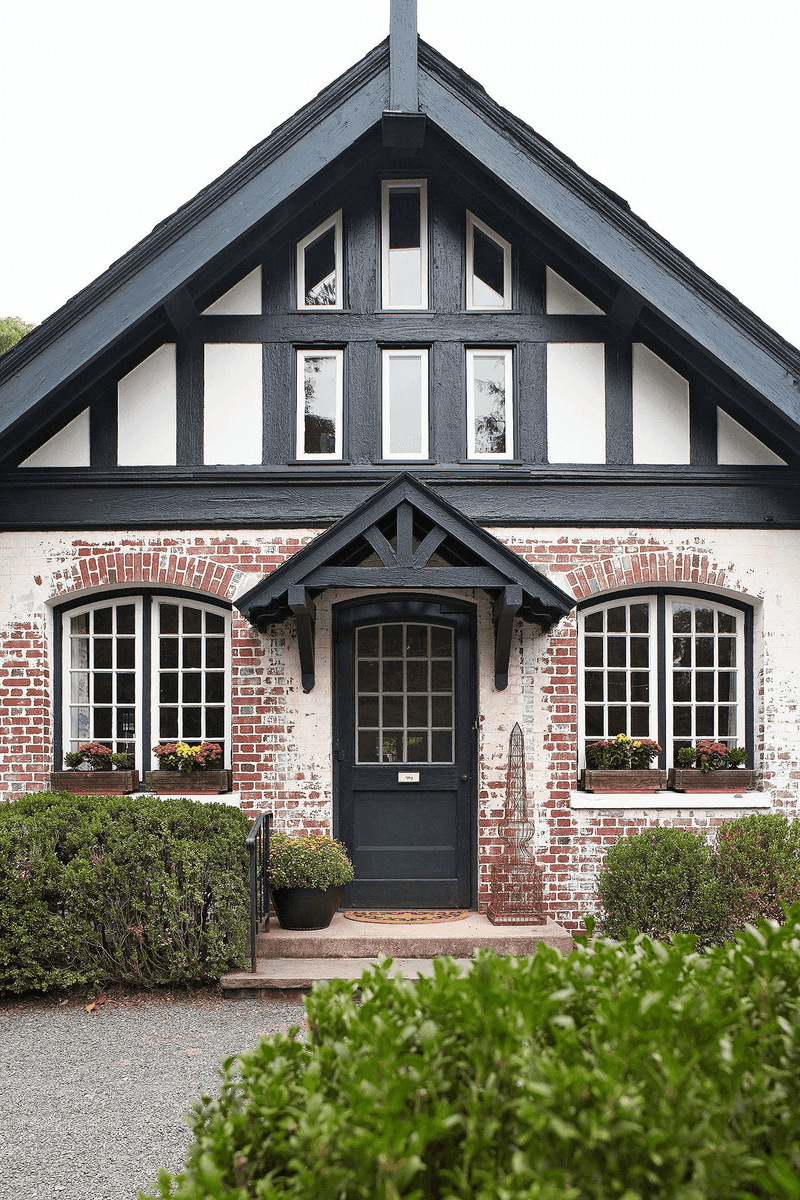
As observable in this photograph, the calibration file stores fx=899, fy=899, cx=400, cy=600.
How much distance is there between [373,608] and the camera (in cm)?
775

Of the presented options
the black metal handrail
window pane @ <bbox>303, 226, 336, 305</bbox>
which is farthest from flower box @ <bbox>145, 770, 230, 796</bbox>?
window pane @ <bbox>303, 226, 336, 305</bbox>

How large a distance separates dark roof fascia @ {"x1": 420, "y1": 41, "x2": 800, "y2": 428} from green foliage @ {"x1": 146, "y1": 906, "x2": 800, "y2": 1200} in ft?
19.3

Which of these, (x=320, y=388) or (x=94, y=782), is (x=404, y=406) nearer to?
(x=320, y=388)

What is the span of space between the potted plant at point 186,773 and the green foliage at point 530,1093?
5.39 metres

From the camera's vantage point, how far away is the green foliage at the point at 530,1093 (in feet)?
5.74

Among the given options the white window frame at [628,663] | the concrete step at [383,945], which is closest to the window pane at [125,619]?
→ the concrete step at [383,945]

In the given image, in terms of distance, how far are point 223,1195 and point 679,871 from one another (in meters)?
5.65

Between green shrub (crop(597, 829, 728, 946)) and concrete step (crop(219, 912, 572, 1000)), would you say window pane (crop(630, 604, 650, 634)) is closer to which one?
green shrub (crop(597, 829, 728, 946))

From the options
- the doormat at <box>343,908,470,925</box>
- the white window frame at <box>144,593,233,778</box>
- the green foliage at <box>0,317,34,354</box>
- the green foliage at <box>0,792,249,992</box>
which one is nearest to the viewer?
the green foliage at <box>0,792,249,992</box>

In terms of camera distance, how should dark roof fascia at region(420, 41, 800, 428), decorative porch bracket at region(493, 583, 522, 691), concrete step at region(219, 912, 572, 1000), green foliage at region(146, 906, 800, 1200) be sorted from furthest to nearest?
dark roof fascia at region(420, 41, 800, 428) < decorative porch bracket at region(493, 583, 522, 691) < concrete step at region(219, 912, 572, 1000) < green foliage at region(146, 906, 800, 1200)

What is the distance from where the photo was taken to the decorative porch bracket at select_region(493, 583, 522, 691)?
6.89 metres

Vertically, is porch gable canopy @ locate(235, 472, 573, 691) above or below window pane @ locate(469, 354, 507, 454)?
below

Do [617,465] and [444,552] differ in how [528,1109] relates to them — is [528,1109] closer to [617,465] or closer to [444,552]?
[444,552]

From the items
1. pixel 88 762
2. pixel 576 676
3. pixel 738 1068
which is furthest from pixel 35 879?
pixel 738 1068
